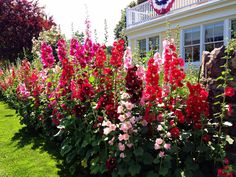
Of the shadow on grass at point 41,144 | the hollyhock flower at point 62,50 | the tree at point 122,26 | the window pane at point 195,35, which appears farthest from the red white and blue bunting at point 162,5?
the hollyhock flower at point 62,50

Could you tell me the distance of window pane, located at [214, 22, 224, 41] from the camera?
9.77 meters

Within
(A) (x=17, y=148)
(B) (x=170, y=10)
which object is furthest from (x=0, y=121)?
(B) (x=170, y=10)

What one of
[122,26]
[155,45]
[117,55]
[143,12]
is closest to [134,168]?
[117,55]

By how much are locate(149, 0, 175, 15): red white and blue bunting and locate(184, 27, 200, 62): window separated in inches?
51.7

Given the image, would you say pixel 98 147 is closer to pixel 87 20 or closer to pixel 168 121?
pixel 168 121

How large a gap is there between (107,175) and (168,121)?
3.51ft

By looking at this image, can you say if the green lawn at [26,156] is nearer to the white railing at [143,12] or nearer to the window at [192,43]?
the window at [192,43]

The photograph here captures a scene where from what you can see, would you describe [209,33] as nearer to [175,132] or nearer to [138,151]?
[175,132]

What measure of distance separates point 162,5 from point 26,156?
30.3 ft

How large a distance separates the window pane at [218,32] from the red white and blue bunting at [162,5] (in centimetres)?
237

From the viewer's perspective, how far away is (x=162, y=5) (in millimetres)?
11680

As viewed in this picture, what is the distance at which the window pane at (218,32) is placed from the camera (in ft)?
32.0

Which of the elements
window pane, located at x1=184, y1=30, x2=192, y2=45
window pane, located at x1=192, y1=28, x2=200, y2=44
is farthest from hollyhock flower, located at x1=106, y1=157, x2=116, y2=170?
window pane, located at x1=184, y1=30, x2=192, y2=45

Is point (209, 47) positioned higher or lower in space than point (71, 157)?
higher
